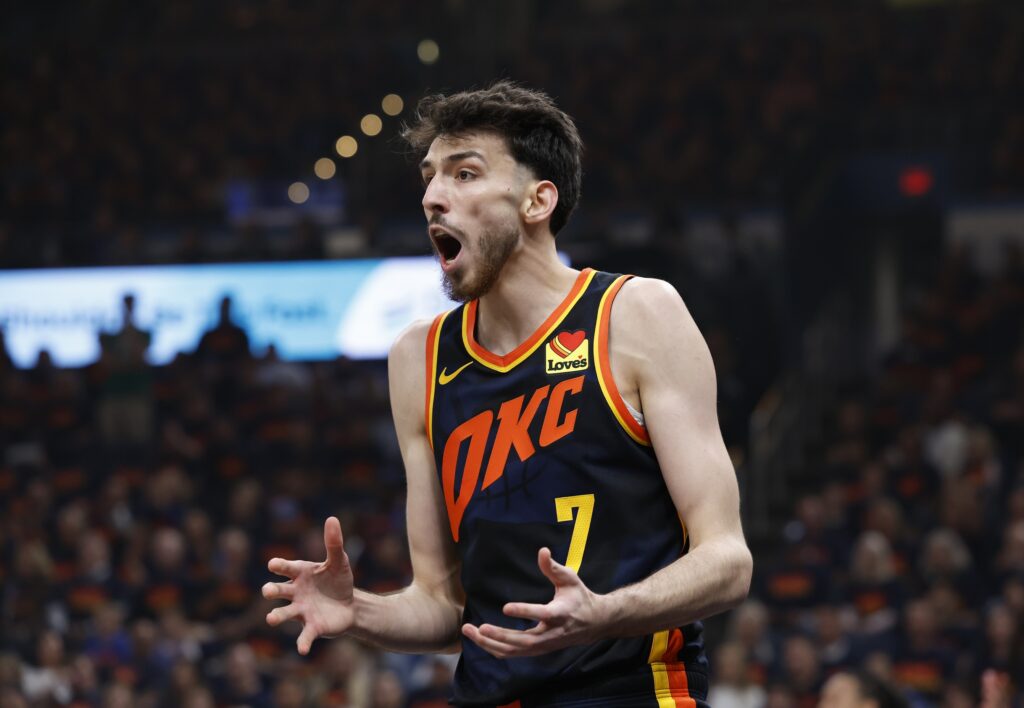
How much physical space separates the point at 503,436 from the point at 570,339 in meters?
0.28

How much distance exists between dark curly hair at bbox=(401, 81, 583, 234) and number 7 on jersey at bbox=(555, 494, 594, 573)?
2.31 ft

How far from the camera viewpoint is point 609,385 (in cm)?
326

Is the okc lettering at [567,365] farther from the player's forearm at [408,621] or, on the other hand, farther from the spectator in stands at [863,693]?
the spectator in stands at [863,693]

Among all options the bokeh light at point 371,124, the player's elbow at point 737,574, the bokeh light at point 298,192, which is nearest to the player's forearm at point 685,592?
the player's elbow at point 737,574

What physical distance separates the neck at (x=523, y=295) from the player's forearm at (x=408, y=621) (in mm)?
635

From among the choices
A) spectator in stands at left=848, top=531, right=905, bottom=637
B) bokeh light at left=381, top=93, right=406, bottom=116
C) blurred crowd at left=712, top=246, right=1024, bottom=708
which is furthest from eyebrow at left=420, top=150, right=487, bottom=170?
bokeh light at left=381, top=93, right=406, bottom=116

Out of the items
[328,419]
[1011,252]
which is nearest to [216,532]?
[328,419]

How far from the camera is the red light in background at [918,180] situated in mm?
16922

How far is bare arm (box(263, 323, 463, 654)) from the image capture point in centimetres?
316

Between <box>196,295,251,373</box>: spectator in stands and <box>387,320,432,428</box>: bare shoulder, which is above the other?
<box>387,320,432,428</box>: bare shoulder

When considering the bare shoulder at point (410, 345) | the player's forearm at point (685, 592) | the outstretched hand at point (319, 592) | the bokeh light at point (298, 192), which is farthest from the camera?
the bokeh light at point (298, 192)

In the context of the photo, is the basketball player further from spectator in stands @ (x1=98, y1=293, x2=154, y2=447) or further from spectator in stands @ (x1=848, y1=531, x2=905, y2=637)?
spectator in stands @ (x1=98, y1=293, x2=154, y2=447)

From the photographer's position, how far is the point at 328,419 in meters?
14.8

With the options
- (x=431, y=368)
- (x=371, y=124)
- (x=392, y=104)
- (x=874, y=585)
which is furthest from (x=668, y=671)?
(x=392, y=104)
